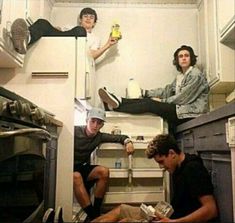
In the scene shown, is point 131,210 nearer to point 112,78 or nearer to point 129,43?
point 112,78

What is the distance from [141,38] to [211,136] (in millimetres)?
1805

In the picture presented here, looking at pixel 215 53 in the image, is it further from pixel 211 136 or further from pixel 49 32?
pixel 49 32

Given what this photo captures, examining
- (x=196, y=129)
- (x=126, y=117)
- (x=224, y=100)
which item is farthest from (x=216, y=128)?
(x=224, y=100)

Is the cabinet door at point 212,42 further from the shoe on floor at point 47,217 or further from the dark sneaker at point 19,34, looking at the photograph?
the shoe on floor at point 47,217

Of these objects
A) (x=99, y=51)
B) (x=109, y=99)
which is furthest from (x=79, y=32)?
(x=99, y=51)

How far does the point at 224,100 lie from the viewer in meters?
2.97

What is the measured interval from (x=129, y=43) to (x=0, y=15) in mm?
1820

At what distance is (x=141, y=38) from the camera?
3.28 metres

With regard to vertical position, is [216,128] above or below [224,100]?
below

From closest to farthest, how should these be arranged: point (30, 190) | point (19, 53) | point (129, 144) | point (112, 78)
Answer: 1. point (30, 190)
2. point (19, 53)
3. point (129, 144)
4. point (112, 78)

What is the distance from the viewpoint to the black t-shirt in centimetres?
156

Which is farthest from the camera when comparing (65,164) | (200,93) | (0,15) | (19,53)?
(200,93)

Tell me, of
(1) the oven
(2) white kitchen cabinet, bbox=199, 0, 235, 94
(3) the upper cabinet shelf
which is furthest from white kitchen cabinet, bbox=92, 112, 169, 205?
(1) the oven

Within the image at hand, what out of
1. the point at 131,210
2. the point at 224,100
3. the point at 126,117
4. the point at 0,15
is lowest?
the point at 131,210
